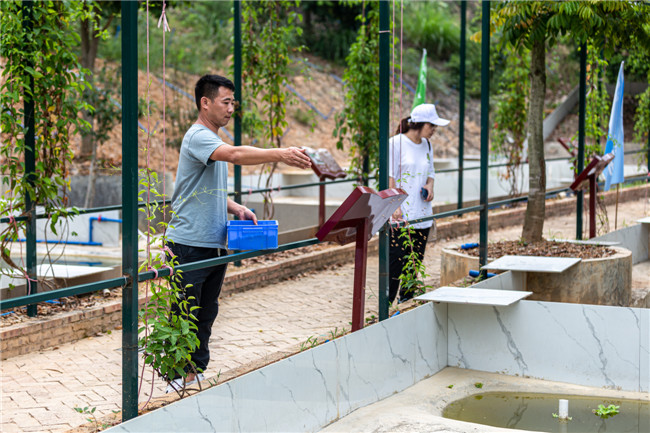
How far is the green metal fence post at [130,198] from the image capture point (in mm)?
3584

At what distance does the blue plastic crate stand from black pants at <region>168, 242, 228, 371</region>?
16cm

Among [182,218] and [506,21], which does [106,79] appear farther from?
[182,218]

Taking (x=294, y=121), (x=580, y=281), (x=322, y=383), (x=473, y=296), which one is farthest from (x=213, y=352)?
(x=294, y=121)

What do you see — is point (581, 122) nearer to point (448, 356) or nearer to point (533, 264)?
point (533, 264)

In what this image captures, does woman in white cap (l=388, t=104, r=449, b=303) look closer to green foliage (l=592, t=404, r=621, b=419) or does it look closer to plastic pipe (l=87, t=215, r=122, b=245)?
green foliage (l=592, t=404, r=621, b=419)

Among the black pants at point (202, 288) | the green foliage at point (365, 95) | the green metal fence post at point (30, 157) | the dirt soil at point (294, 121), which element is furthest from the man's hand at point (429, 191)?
the dirt soil at point (294, 121)

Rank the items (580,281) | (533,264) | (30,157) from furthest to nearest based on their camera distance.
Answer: (580,281)
(533,264)
(30,157)

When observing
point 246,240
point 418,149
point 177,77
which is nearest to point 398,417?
point 246,240

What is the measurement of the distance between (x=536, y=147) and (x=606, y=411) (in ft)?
12.3

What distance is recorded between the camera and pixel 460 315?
604cm

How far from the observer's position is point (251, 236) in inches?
181

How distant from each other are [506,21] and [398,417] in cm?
458

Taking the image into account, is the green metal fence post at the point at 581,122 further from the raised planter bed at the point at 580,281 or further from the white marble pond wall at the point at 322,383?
the white marble pond wall at the point at 322,383

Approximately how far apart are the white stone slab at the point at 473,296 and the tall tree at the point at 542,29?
231 centimetres
